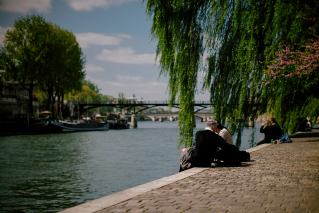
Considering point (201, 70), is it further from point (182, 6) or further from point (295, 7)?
point (295, 7)

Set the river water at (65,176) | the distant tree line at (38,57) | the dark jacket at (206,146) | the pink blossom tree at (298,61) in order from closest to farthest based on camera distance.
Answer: the dark jacket at (206,146), the pink blossom tree at (298,61), the river water at (65,176), the distant tree line at (38,57)

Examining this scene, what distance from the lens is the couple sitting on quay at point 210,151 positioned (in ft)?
27.1

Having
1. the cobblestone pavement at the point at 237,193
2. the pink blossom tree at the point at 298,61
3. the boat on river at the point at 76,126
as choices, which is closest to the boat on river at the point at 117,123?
the boat on river at the point at 76,126

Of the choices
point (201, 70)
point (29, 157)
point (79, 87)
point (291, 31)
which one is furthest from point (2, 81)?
point (291, 31)

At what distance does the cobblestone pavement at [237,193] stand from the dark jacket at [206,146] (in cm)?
34

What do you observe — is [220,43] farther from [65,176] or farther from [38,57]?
[38,57]

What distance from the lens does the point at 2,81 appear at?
43500mm

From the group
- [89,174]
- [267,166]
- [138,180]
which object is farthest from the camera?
[89,174]

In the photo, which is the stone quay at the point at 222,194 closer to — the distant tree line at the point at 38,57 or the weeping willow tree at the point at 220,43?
the weeping willow tree at the point at 220,43

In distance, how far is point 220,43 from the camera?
12484 mm

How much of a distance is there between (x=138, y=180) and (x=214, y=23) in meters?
8.06

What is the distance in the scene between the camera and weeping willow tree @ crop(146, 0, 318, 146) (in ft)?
37.1

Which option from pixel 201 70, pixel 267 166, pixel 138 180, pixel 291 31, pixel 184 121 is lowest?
pixel 138 180

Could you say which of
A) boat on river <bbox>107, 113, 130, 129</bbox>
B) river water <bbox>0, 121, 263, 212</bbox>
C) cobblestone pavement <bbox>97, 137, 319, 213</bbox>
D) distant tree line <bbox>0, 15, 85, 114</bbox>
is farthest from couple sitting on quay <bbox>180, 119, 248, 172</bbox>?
boat on river <bbox>107, 113, 130, 129</bbox>
